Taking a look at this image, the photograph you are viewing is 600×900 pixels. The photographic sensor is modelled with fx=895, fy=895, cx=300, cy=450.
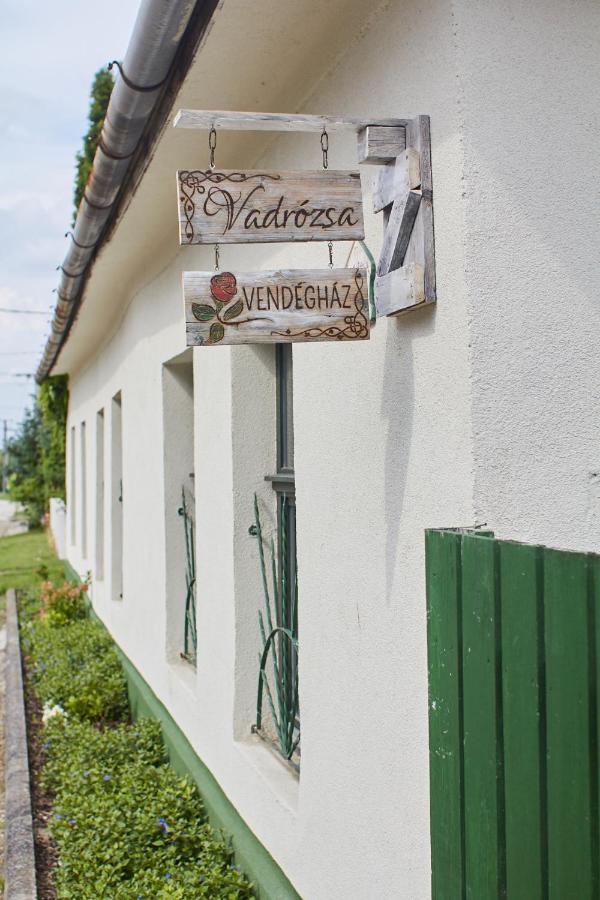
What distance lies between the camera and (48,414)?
52.4 feet

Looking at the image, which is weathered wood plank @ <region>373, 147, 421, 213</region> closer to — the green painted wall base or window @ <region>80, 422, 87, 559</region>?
the green painted wall base

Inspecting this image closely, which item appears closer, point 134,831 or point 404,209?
point 404,209

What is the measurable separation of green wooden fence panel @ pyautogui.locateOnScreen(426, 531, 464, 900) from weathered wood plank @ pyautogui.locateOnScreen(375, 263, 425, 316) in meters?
0.60

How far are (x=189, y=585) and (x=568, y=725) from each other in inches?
151

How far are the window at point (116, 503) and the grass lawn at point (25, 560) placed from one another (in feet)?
21.2

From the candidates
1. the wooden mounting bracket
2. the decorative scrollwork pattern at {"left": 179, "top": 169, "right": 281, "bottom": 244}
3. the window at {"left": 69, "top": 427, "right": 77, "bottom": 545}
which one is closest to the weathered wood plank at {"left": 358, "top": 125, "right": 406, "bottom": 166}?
the wooden mounting bracket

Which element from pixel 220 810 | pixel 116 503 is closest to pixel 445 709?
pixel 220 810

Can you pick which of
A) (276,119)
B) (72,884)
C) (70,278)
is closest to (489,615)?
(276,119)

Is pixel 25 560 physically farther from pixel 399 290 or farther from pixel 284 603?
pixel 399 290

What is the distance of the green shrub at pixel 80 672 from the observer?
6.41 meters

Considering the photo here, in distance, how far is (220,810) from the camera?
3.86 m

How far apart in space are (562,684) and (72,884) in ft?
10.2

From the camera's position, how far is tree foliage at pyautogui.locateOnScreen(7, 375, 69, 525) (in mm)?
15367

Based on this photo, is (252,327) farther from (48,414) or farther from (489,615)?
(48,414)
